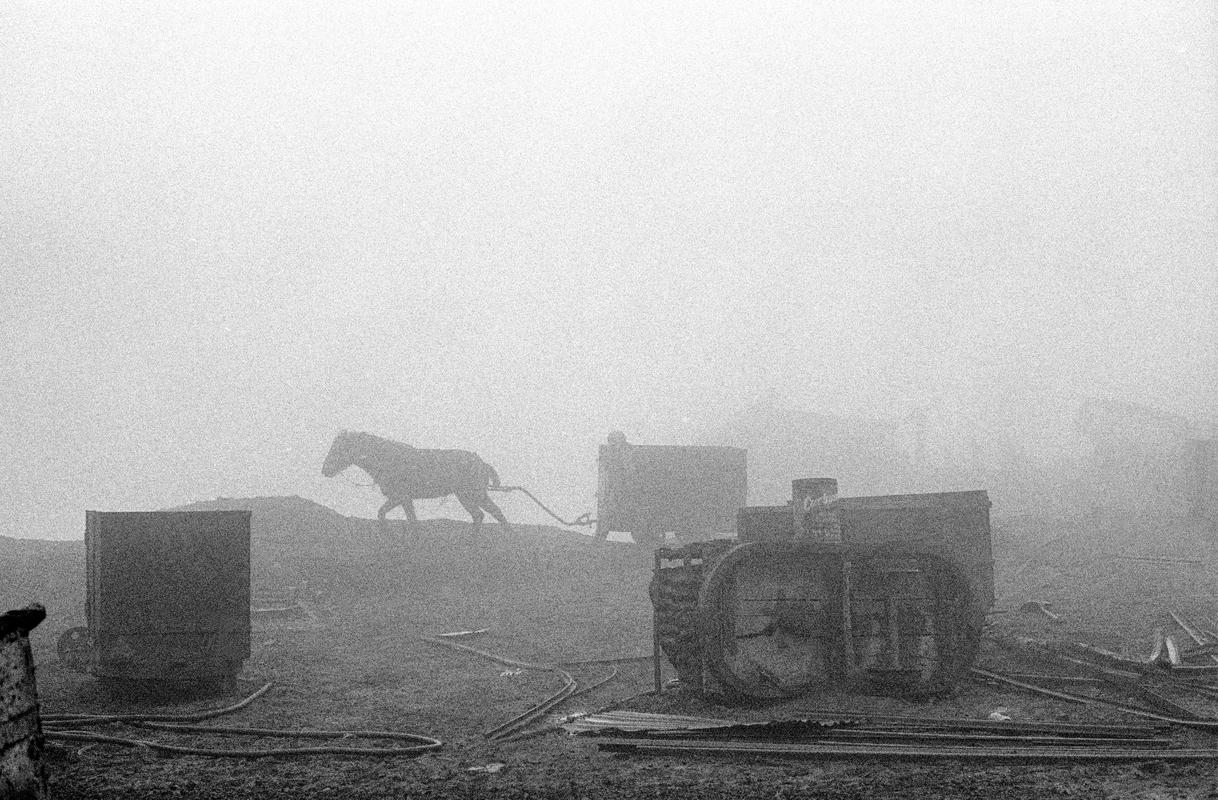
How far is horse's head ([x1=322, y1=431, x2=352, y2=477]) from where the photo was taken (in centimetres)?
2139


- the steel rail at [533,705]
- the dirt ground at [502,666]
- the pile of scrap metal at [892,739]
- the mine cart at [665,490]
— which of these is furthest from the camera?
the mine cart at [665,490]

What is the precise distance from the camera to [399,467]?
21641 mm

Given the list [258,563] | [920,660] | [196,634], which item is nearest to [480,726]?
[196,634]

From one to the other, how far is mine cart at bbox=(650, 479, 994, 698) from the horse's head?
1418 centimetres

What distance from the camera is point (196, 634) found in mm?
9039

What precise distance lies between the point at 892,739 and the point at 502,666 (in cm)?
604

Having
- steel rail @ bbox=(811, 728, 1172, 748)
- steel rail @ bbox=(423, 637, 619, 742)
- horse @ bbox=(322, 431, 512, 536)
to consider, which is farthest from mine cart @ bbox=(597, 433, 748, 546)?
steel rail @ bbox=(811, 728, 1172, 748)

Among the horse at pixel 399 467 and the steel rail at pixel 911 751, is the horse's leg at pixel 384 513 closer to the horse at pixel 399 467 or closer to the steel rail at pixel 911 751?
the horse at pixel 399 467

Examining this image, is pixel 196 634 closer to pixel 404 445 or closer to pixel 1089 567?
pixel 404 445

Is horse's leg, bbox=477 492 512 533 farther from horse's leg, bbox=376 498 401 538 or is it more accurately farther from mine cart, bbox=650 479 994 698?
mine cart, bbox=650 479 994 698

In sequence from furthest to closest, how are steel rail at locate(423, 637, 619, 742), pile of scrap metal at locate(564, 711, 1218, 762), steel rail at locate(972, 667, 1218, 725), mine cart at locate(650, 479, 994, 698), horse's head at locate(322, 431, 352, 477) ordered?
horse's head at locate(322, 431, 352, 477) → mine cart at locate(650, 479, 994, 698) → steel rail at locate(423, 637, 619, 742) → steel rail at locate(972, 667, 1218, 725) → pile of scrap metal at locate(564, 711, 1218, 762)

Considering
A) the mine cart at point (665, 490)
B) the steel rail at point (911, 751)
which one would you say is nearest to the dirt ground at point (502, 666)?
the steel rail at point (911, 751)

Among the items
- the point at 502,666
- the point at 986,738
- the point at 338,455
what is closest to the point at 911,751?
the point at 986,738

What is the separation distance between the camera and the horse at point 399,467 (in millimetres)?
21516
